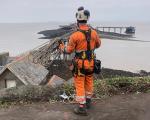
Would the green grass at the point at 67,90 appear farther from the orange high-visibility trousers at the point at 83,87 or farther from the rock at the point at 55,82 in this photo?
the orange high-visibility trousers at the point at 83,87

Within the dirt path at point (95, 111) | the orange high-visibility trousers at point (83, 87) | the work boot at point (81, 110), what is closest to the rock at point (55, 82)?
the dirt path at point (95, 111)

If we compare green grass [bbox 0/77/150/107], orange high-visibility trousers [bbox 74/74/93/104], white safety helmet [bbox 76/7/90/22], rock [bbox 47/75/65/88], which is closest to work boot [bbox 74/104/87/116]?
orange high-visibility trousers [bbox 74/74/93/104]

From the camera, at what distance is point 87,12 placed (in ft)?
24.5

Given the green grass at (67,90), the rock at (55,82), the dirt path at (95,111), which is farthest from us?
the rock at (55,82)

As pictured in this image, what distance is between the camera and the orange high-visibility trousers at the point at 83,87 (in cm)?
745

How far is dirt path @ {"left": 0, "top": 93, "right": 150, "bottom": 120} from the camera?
24.4 ft

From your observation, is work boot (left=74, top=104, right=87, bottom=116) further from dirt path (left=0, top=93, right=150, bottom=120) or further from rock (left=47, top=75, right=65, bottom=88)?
rock (left=47, top=75, right=65, bottom=88)

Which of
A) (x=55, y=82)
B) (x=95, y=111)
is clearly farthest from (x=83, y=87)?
(x=55, y=82)

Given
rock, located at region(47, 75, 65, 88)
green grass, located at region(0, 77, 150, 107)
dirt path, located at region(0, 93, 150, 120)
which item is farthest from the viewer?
rock, located at region(47, 75, 65, 88)

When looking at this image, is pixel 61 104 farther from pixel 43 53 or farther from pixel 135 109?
pixel 43 53

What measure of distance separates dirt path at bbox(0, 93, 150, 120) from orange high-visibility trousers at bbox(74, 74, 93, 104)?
13.2 inches

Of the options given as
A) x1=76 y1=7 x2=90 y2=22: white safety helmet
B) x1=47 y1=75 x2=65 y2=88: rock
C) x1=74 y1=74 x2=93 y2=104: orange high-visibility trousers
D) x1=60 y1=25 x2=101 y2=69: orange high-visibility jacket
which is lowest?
x1=47 y1=75 x2=65 y2=88: rock

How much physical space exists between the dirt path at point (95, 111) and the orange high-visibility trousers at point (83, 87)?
33cm

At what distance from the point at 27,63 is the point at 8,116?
932 inches
